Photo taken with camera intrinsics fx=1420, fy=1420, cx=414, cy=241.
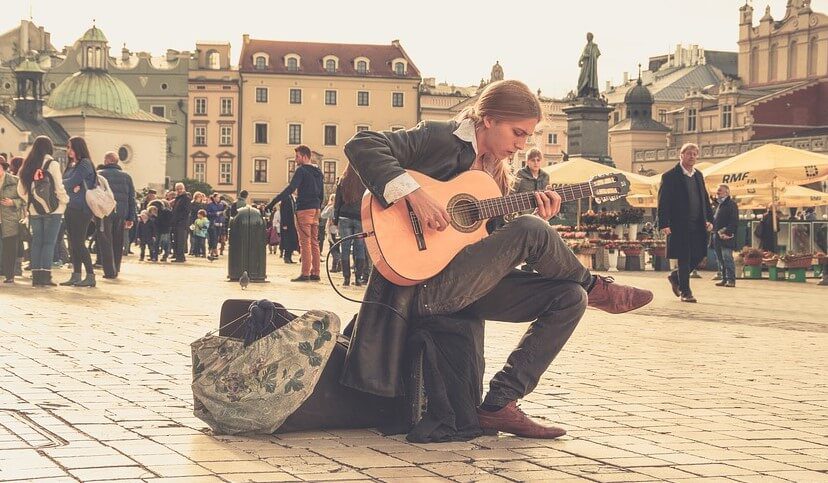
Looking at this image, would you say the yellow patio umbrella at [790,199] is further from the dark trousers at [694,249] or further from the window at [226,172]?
the window at [226,172]

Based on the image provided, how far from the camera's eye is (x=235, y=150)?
111m


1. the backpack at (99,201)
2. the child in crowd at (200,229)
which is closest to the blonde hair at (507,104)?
the backpack at (99,201)

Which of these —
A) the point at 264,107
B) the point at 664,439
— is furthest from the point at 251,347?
the point at 264,107

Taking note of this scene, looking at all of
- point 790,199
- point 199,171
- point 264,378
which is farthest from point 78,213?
point 199,171

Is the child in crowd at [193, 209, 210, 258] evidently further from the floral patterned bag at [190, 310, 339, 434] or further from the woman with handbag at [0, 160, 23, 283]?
the floral patterned bag at [190, 310, 339, 434]

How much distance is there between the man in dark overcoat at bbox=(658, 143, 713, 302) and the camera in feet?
55.2

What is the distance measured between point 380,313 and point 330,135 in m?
107

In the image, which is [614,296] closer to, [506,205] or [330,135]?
[506,205]

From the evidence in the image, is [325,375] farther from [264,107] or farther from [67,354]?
[264,107]

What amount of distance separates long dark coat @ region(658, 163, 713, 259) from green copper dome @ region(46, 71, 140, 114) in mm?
88113

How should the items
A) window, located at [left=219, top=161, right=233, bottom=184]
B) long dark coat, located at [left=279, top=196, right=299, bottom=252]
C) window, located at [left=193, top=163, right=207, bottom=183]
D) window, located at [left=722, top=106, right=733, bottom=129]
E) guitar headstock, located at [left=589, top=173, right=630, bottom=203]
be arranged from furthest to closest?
1. window, located at [left=193, top=163, right=207, bottom=183]
2. window, located at [left=219, top=161, right=233, bottom=184]
3. window, located at [left=722, top=106, right=733, bottom=129]
4. long dark coat, located at [left=279, top=196, right=299, bottom=252]
5. guitar headstock, located at [left=589, top=173, right=630, bottom=203]

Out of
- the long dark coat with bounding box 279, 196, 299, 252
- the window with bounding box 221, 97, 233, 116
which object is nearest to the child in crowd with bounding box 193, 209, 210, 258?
the long dark coat with bounding box 279, 196, 299, 252

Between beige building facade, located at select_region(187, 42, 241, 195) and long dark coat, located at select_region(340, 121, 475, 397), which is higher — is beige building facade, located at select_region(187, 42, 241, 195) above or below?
above

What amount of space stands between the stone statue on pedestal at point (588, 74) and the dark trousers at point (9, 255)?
95.5 ft
